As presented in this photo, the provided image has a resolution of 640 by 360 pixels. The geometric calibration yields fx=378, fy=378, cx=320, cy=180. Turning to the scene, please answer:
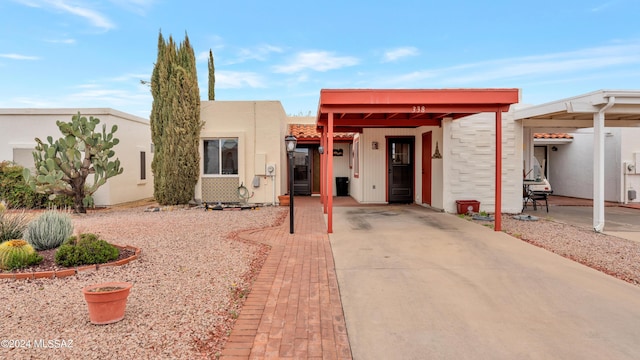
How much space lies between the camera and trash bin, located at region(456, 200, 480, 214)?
35.0ft

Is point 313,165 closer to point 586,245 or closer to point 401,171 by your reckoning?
point 401,171

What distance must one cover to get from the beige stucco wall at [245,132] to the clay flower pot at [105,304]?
9.66 metres

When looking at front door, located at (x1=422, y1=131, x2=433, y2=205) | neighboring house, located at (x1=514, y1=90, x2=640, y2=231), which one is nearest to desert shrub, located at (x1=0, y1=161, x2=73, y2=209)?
front door, located at (x1=422, y1=131, x2=433, y2=205)

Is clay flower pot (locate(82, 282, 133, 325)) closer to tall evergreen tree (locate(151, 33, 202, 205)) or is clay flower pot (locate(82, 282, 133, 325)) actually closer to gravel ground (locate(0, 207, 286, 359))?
gravel ground (locate(0, 207, 286, 359))

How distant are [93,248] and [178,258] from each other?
1150mm

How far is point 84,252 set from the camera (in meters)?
5.18

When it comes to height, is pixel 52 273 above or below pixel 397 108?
below

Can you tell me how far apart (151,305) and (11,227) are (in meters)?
4.11

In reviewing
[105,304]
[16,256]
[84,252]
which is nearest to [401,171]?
[84,252]

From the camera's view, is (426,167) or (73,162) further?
(426,167)

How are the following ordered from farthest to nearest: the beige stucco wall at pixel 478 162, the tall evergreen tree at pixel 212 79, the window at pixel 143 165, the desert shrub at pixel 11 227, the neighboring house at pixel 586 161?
the tall evergreen tree at pixel 212 79
the window at pixel 143 165
the neighboring house at pixel 586 161
the beige stucco wall at pixel 478 162
the desert shrub at pixel 11 227

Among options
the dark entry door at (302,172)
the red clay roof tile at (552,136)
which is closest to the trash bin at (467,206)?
the red clay roof tile at (552,136)

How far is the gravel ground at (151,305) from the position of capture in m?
2.94

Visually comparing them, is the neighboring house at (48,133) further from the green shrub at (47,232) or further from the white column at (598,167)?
the white column at (598,167)
